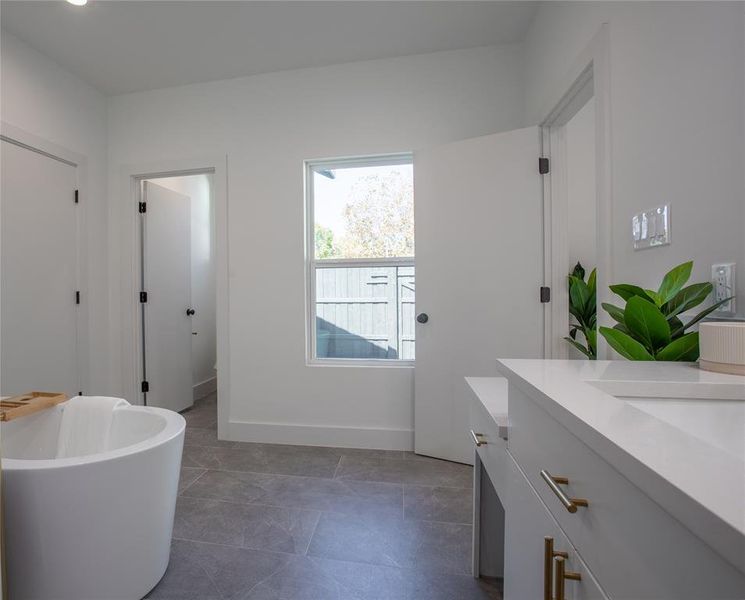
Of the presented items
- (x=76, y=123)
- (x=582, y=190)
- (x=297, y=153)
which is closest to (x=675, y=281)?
(x=582, y=190)

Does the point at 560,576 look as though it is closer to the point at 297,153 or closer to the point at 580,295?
the point at 580,295

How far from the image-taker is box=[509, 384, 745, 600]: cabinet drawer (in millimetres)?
276

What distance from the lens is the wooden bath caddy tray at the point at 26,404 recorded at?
4.40 feet

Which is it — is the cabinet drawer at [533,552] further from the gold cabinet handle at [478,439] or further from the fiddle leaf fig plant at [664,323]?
the fiddle leaf fig plant at [664,323]

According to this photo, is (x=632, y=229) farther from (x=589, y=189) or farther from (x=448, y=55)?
(x=448, y=55)

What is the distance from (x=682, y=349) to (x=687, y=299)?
5.0 inches

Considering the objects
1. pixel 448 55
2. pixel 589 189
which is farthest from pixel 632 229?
pixel 448 55

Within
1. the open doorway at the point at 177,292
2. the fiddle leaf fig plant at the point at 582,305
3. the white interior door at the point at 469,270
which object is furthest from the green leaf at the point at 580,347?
the open doorway at the point at 177,292

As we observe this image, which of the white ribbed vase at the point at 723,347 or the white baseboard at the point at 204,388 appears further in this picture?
the white baseboard at the point at 204,388

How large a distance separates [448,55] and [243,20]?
1329 mm

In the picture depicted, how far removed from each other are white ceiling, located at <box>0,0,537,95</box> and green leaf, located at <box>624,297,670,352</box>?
A: 2.02 m

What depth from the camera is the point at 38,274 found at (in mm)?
2318

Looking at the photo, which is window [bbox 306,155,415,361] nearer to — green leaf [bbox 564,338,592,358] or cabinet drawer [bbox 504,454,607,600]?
green leaf [bbox 564,338,592,358]

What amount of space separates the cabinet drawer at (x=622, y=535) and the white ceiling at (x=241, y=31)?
238cm
